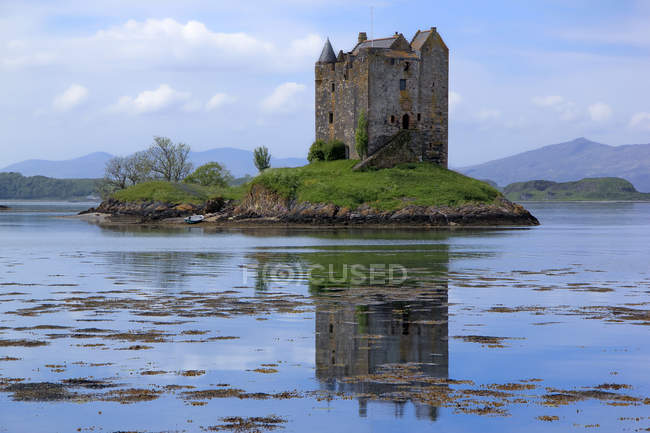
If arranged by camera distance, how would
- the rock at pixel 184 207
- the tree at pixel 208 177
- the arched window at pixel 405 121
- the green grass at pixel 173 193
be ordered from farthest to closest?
the tree at pixel 208 177, the green grass at pixel 173 193, the rock at pixel 184 207, the arched window at pixel 405 121

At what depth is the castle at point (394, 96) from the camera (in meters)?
101

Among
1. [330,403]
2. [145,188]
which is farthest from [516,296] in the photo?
[145,188]

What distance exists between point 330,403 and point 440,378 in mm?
2515

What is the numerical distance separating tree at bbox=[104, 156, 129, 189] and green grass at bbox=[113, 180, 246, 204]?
26345mm

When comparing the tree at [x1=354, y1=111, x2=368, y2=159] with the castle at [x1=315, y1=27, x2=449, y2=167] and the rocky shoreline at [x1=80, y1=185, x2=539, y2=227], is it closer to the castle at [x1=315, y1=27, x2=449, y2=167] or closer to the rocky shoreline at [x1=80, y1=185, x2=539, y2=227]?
the castle at [x1=315, y1=27, x2=449, y2=167]

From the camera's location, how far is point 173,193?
119062 millimetres

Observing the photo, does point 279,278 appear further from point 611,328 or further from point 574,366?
point 574,366

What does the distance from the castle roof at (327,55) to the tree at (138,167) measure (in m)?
51.9

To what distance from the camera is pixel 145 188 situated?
403 feet

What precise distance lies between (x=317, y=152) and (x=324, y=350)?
91606 mm

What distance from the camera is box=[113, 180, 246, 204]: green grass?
11762 centimetres

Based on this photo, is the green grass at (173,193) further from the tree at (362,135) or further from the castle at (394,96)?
the tree at (362,135)

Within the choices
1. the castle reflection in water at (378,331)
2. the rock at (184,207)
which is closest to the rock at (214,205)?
the rock at (184,207)

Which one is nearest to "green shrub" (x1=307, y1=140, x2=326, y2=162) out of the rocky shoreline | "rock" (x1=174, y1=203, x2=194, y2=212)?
the rocky shoreline
